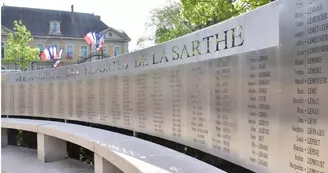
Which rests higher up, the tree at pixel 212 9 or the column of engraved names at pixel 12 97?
the tree at pixel 212 9

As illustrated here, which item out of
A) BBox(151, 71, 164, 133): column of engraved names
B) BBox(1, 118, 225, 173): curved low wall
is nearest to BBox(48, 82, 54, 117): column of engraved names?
BBox(1, 118, 225, 173): curved low wall

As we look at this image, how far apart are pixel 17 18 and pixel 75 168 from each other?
130ft

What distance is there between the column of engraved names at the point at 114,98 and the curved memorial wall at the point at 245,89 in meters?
0.08

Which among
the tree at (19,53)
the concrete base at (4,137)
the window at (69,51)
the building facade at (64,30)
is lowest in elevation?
the concrete base at (4,137)

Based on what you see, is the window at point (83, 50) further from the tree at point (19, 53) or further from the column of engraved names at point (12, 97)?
the column of engraved names at point (12, 97)

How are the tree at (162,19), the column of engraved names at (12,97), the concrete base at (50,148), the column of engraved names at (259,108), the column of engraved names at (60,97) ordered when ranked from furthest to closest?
1. the tree at (162,19)
2. the column of engraved names at (12,97)
3. the column of engraved names at (60,97)
4. the concrete base at (50,148)
5. the column of engraved names at (259,108)

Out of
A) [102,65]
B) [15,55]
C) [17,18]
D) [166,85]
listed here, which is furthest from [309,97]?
[17,18]

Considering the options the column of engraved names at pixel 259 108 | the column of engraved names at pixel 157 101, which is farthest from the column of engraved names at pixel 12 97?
the column of engraved names at pixel 259 108

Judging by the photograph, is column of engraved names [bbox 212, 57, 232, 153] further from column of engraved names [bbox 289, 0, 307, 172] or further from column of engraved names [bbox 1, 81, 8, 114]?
column of engraved names [bbox 1, 81, 8, 114]

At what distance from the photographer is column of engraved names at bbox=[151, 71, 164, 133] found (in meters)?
4.64

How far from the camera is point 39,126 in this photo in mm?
7094

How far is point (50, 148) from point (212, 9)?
15.5ft

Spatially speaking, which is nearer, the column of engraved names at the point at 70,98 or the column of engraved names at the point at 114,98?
the column of engraved names at the point at 114,98

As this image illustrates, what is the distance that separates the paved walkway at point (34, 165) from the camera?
6184mm
